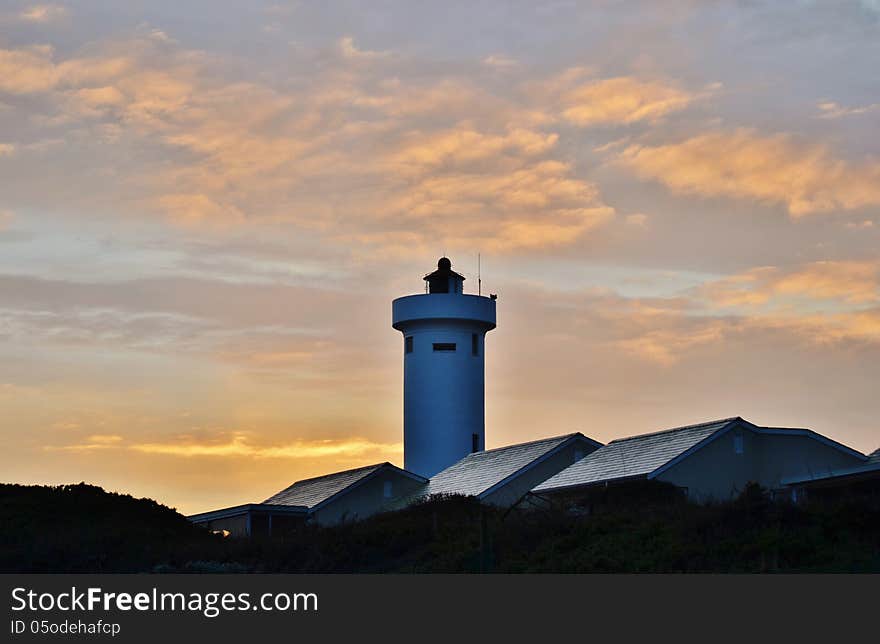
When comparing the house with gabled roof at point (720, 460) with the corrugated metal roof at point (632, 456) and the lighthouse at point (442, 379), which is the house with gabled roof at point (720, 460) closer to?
the corrugated metal roof at point (632, 456)

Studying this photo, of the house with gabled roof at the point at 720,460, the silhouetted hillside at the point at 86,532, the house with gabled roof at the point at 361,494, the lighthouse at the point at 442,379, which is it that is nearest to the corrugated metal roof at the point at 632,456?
the house with gabled roof at the point at 720,460

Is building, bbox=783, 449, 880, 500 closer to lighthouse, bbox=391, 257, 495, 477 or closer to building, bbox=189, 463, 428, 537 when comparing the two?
building, bbox=189, 463, 428, 537

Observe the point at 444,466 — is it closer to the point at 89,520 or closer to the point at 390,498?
the point at 390,498

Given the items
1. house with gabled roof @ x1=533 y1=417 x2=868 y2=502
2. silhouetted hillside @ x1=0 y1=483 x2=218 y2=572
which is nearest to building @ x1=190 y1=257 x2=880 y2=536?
house with gabled roof @ x1=533 y1=417 x2=868 y2=502

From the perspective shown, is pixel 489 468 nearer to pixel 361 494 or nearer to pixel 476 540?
pixel 361 494

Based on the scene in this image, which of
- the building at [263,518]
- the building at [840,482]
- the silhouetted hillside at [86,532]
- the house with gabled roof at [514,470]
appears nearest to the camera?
the building at [840,482]

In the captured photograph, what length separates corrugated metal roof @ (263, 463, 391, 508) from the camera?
54.1m

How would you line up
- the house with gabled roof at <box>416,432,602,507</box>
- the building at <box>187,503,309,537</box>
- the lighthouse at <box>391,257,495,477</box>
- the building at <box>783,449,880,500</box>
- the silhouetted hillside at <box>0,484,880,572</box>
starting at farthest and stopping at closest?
the lighthouse at <box>391,257,495,477</box> < the building at <box>187,503,309,537</box> < the house with gabled roof at <box>416,432,602,507</box> < the building at <box>783,449,880,500</box> < the silhouetted hillside at <box>0,484,880,572</box>

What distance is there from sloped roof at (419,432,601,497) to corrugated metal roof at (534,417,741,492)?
6.78 feet

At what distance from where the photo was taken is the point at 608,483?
42.1 meters

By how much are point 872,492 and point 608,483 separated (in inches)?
286

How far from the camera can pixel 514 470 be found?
A: 159 ft

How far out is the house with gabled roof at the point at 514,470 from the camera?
4788 centimetres
